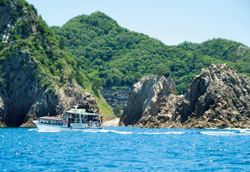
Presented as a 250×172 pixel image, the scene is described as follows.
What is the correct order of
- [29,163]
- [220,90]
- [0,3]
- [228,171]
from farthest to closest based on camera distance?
[0,3]
[220,90]
[29,163]
[228,171]

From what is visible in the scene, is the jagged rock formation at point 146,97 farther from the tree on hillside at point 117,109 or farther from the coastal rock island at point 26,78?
the tree on hillside at point 117,109

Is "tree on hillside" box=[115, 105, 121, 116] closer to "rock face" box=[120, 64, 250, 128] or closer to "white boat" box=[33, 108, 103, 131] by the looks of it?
"rock face" box=[120, 64, 250, 128]

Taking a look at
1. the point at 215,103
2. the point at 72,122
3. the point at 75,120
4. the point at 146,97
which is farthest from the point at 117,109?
the point at 75,120

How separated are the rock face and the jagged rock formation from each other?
12478mm

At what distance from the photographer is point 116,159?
2725 centimetres

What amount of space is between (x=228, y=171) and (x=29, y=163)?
15.6 m

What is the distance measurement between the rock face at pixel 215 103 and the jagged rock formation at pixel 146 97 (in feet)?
40.9

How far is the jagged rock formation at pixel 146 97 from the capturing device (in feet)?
336

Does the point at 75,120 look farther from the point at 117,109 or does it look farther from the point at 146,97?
the point at 117,109

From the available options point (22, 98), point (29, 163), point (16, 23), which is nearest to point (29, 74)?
point (22, 98)

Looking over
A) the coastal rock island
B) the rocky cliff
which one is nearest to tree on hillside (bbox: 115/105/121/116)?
the coastal rock island

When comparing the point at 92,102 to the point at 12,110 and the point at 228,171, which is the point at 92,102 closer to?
the point at 12,110

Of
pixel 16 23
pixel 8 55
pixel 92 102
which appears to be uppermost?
pixel 16 23

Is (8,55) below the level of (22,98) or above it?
above
